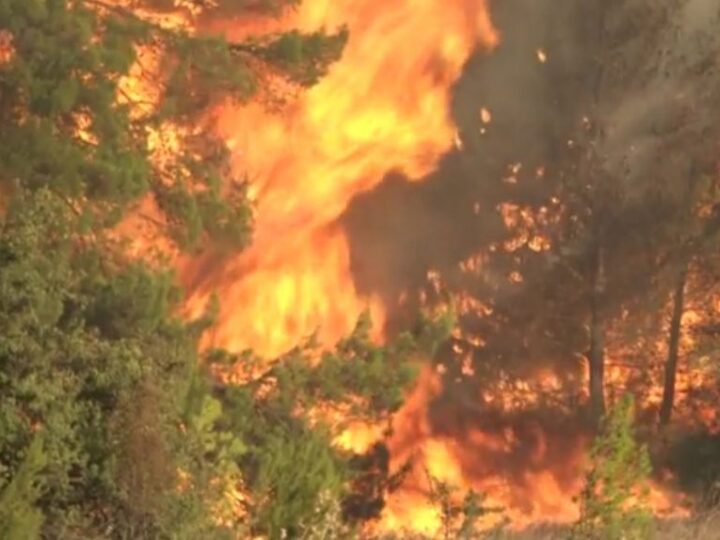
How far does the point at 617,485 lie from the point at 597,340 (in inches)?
483

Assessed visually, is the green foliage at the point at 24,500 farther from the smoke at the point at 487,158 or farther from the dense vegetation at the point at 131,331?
the smoke at the point at 487,158

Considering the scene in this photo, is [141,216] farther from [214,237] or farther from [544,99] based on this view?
[544,99]

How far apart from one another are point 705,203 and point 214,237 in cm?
898

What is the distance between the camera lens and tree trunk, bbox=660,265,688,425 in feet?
66.2

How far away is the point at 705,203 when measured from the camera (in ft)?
65.9

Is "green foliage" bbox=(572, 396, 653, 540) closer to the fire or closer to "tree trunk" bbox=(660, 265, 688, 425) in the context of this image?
the fire

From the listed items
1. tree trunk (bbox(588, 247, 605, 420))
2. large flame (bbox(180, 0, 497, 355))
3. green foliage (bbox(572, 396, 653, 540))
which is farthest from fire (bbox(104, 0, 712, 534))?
green foliage (bbox(572, 396, 653, 540))

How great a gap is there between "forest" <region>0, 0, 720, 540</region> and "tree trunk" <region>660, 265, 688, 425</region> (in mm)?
75

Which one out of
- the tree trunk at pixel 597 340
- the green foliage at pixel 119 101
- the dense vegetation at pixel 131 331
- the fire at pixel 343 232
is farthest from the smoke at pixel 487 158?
the green foliage at pixel 119 101

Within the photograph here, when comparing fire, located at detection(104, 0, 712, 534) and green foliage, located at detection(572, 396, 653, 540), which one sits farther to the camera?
fire, located at detection(104, 0, 712, 534)

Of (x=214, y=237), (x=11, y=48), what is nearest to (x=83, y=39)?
(x=11, y=48)

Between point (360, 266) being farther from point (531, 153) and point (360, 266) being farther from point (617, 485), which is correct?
point (617, 485)

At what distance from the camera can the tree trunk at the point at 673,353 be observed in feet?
66.2

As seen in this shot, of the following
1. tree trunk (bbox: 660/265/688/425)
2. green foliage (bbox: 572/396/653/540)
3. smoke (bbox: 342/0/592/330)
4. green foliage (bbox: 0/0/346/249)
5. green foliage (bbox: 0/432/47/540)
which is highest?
smoke (bbox: 342/0/592/330)
